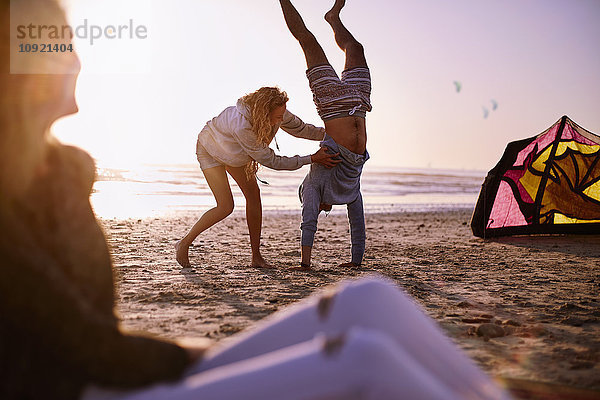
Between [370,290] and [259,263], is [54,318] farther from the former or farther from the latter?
[259,263]

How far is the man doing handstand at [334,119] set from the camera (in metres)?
5.03

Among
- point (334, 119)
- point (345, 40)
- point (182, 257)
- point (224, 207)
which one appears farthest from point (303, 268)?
point (345, 40)

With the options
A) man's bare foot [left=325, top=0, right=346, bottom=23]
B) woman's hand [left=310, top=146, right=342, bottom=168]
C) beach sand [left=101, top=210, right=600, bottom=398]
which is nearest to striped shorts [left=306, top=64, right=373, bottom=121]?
woman's hand [left=310, top=146, right=342, bottom=168]

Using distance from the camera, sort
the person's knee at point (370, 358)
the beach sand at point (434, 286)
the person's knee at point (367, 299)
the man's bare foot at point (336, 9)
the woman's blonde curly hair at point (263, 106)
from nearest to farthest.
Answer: the person's knee at point (370, 358), the person's knee at point (367, 299), the beach sand at point (434, 286), the woman's blonde curly hair at point (263, 106), the man's bare foot at point (336, 9)

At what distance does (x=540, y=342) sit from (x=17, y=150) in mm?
2678

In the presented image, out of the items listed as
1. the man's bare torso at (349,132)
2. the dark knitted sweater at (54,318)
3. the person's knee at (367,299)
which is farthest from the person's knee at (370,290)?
the man's bare torso at (349,132)

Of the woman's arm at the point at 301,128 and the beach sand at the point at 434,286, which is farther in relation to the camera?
the woman's arm at the point at 301,128

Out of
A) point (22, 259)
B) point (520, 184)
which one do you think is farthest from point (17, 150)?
point (520, 184)

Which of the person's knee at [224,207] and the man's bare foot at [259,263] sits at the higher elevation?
the person's knee at [224,207]

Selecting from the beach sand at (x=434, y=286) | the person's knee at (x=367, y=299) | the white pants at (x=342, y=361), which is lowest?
the beach sand at (x=434, y=286)

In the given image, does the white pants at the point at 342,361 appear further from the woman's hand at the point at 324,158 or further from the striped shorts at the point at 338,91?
the striped shorts at the point at 338,91

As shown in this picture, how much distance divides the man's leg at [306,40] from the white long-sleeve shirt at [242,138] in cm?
57

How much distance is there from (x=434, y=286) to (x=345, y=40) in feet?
8.43

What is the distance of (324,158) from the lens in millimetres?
4898
